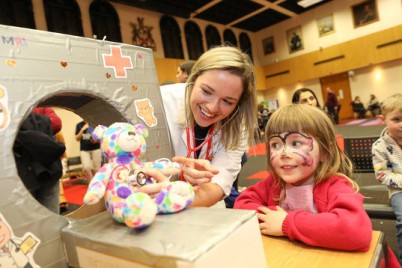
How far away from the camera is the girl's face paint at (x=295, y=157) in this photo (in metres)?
0.97

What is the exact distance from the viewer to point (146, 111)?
3.09ft

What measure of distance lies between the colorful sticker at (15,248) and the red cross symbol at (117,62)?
0.48m

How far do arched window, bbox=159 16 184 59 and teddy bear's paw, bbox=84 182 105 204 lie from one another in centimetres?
948

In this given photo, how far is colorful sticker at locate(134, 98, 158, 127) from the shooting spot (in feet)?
2.99

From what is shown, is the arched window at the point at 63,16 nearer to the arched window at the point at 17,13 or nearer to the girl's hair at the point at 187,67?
the arched window at the point at 17,13

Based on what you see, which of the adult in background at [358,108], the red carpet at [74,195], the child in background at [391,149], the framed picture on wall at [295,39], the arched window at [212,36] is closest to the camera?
the child in background at [391,149]

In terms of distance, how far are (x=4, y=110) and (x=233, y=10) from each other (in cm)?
1105

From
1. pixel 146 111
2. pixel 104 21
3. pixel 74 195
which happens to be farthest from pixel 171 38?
pixel 146 111

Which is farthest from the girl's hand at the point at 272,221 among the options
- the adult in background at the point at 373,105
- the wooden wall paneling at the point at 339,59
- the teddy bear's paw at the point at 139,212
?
the wooden wall paneling at the point at 339,59

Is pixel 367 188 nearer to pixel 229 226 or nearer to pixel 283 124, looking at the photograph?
pixel 283 124

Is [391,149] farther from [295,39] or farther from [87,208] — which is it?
[295,39]

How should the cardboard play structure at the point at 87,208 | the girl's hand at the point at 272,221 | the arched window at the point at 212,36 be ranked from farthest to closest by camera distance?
the arched window at the point at 212,36 → the girl's hand at the point at 272,221 → the cardboard play structure at the point at 87,208

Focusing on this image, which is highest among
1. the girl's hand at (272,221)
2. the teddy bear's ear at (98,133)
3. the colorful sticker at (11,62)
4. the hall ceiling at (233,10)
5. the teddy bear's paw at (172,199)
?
the hall ceiling at (233,10)

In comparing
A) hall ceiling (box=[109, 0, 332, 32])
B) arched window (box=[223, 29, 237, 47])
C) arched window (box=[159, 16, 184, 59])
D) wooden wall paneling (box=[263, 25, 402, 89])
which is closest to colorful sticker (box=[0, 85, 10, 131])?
hall ceiling (box=[109, 0, 332, 32])
